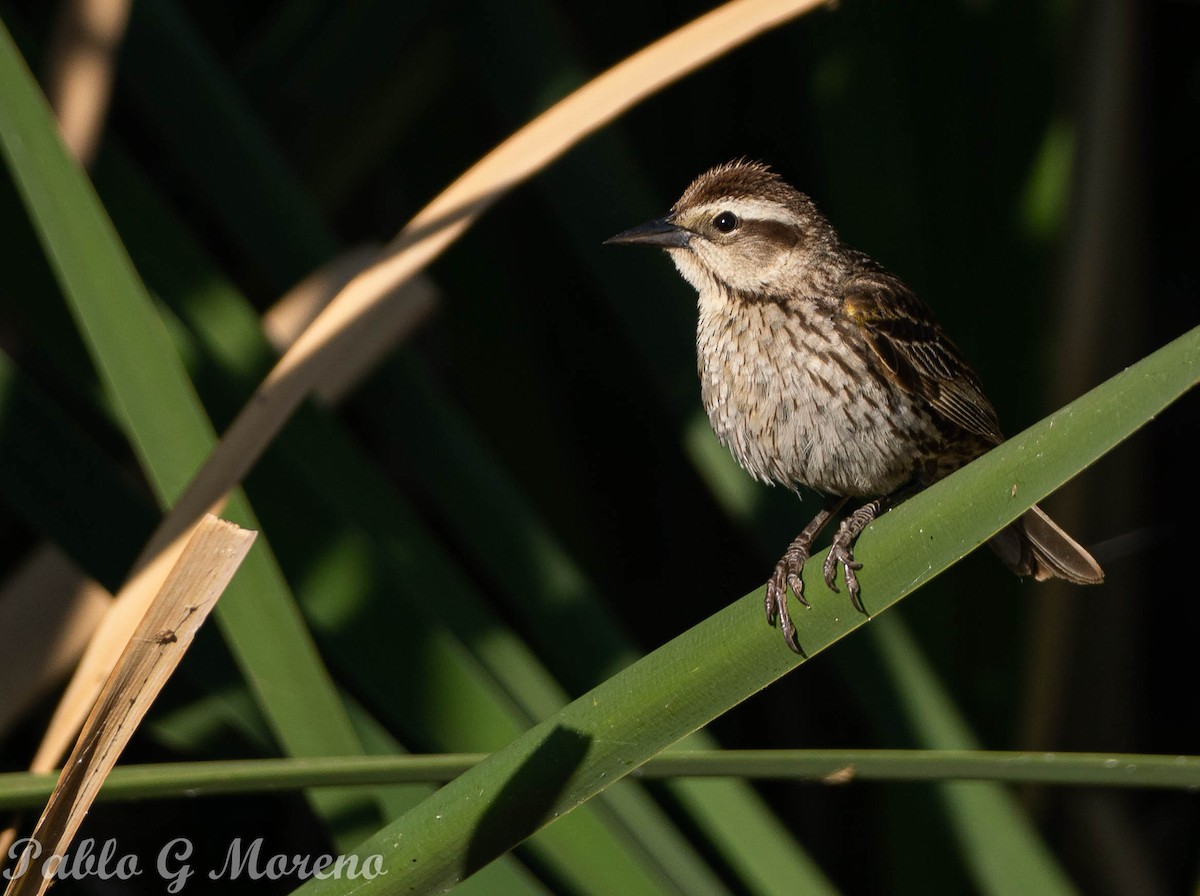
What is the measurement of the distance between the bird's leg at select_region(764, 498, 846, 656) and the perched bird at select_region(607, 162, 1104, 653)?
0.04 feet

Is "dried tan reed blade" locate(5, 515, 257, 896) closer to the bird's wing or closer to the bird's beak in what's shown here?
the bird's beak

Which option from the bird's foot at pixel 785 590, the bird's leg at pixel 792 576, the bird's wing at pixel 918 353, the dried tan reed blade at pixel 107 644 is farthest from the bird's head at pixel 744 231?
the dried tan reed blade at pixel 107 644

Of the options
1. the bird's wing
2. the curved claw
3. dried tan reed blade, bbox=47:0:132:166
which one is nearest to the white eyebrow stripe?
the bird's wing

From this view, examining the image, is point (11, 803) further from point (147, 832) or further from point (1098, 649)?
point (1098, 649)

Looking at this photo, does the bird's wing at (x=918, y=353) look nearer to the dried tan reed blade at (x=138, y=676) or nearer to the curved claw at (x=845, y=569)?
the curved claw at (x=845, y=569)

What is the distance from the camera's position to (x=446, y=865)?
1.50 m

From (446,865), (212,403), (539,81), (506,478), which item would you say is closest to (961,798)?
(506,478)

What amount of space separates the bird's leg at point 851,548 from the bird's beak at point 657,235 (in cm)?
68

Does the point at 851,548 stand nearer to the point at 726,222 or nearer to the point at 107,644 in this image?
the point at 107,644

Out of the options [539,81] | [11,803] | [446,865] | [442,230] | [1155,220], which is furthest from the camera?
[1155,220]

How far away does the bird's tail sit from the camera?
275 centimetres

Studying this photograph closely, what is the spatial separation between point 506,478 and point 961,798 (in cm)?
103

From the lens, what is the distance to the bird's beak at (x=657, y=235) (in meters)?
2.70

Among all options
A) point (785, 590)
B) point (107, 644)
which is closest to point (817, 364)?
point (785, 590)
